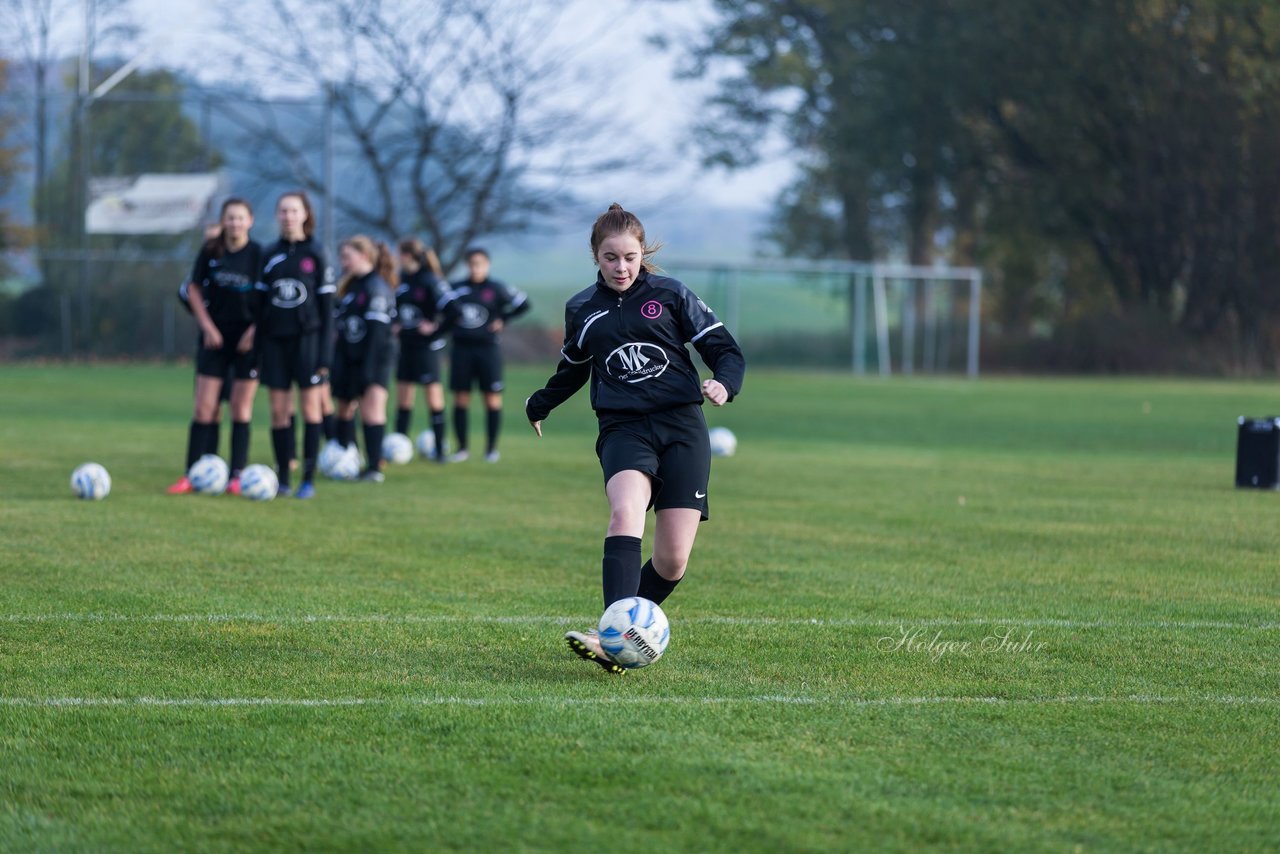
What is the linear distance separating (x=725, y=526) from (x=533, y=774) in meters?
6.13

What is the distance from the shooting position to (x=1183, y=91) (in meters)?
39.2

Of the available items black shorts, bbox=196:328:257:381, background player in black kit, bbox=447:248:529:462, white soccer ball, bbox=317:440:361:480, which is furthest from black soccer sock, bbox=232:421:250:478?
background player in black kit, bbox=447:248:529:462

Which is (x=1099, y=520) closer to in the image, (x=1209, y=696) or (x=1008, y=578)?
(x=1008, y=578)

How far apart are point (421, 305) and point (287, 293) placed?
3819mm

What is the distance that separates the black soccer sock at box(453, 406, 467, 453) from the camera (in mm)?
15422

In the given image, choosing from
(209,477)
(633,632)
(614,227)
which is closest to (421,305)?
(209,477)

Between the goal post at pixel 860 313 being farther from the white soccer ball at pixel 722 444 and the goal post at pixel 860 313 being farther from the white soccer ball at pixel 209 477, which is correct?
the white soccer ball at pixel 209 477

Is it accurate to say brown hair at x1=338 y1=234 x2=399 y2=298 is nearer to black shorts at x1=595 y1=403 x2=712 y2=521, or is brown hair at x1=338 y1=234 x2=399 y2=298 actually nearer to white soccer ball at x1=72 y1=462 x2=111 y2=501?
white soccer ball at x1=72 y1=462 x2=111 y2=501

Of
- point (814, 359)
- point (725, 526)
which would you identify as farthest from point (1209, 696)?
point (814, 359)

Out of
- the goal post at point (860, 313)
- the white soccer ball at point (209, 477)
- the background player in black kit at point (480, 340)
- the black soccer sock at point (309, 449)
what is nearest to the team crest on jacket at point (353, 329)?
the black soccer sock at point (309, 449)

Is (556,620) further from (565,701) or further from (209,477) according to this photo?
(209,477)

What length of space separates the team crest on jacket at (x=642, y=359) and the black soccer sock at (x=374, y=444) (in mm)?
7348

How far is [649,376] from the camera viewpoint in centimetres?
603

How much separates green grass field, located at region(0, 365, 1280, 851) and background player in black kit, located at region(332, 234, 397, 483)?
4.83 ft
